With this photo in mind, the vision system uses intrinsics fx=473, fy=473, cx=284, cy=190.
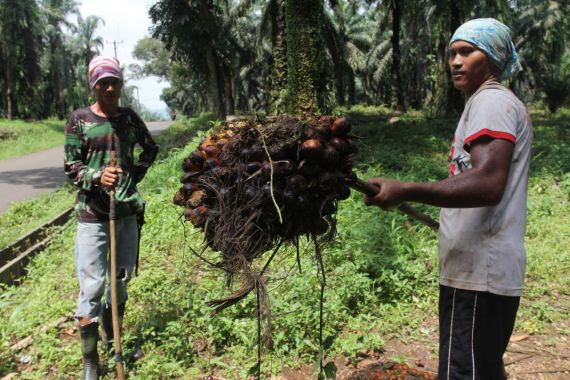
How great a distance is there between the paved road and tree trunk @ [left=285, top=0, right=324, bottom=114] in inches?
225

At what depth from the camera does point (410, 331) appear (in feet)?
12.5

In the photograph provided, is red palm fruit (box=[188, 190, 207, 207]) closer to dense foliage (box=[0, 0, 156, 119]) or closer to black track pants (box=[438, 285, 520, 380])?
black track pants (box=[438, 285, 520, 380])

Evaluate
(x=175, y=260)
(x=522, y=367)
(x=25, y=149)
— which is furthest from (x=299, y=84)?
(x=25, y=149)

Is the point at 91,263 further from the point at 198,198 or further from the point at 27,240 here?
the point at 27,240

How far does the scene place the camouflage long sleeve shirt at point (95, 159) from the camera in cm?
320

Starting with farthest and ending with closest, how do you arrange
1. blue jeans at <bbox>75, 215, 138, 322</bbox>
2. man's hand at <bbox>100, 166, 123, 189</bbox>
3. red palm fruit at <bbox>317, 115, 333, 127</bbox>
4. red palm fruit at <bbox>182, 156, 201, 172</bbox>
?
1. blue jeans at <bbox>75, 215, 138, 322</bbox>
2. man's hand at <bbox>100, 166, 123, 189</bbox>
3. red palm fruit at <bbox>182, 156, 201, 172</bbox>
4. red palm fruit at <bbox>317, 115, 333, 127</bbox>

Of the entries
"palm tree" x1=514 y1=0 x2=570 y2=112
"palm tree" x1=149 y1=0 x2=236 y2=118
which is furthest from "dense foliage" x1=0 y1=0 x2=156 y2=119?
"palm tree" x1=514 y1=0 x2=570 y2=112

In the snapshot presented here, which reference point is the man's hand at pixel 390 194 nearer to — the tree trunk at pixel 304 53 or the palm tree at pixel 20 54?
the tree trunk at pixel 304 53

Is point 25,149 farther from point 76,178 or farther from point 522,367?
point 522,367

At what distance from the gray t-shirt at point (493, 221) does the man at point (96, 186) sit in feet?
6.98

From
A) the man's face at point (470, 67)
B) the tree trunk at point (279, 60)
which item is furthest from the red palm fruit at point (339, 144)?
the tree trunk at point (279, 60)

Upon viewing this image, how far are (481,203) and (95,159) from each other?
257 cm

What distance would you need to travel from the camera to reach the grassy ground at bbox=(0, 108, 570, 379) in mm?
3553

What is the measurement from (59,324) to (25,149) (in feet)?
56.0
